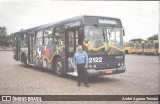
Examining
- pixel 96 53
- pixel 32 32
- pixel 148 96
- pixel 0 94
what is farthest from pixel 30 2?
pixel 32 32

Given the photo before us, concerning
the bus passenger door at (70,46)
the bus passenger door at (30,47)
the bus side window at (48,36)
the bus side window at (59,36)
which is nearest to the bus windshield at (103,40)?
the bus passenger door at (70,46)

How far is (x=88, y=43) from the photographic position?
7922 millimetres

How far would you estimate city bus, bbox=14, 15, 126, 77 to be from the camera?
26.2 ft

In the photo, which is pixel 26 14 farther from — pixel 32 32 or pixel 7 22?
pixel 32 32

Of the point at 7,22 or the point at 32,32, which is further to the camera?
the point at 32,32

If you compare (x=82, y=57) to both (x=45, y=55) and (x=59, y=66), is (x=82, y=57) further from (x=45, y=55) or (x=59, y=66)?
(x=45, y=55)

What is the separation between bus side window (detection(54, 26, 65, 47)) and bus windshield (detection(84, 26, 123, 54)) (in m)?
1.46

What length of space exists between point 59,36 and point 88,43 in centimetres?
177

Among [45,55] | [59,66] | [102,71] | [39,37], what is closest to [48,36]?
[45,55]

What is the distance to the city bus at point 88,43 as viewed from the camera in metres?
8.00

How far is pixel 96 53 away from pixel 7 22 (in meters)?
2.79

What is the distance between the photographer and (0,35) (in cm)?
689

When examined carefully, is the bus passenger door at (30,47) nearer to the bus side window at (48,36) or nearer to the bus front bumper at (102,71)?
the bus side window at (48,36)

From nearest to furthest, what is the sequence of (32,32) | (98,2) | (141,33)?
(98,2)
(141,33)
(32,32)
